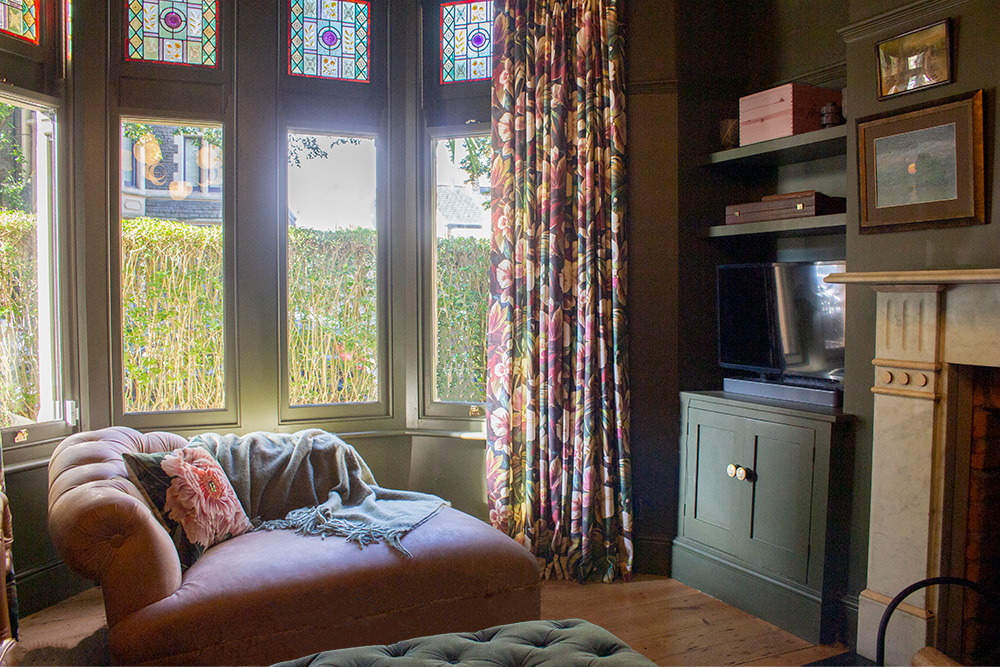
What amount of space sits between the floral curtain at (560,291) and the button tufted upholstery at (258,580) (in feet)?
2.48

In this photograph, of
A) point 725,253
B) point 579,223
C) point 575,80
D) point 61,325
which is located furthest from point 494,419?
point 61,325

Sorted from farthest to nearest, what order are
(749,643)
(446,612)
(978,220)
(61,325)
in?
(61,325) < (749,643) < (446,612) < (978,220)

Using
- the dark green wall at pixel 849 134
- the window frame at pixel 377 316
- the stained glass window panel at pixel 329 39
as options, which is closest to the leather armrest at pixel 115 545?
the window frame at pixel 377 316

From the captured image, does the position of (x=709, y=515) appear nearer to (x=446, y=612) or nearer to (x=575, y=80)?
(x=446, y=612)

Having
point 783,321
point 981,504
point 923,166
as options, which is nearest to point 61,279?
point 783,321

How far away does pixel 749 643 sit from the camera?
2.64 meters

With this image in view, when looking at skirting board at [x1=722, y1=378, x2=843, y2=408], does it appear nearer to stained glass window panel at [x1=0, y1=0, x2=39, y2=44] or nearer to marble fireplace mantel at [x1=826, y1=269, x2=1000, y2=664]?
marble fireplace mantel at [x1=826, y1=269, x2=1000, y2=664]

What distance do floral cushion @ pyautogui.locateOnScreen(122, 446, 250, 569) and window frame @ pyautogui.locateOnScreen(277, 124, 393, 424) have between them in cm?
92

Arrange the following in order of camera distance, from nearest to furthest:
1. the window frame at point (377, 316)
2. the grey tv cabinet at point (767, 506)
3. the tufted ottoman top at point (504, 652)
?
the tufted ottoman top at point (504, 652) < the grey tv cabinet at point (767, 506) < the window frame at point (377, 316)

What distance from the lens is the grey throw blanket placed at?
2670 millimetres

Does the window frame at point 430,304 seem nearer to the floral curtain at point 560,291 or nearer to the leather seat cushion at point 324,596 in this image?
the floral curtain at point 560,291

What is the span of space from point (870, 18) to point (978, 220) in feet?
2.77

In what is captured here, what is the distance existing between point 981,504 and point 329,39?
3.40 metres

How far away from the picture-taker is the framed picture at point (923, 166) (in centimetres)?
223
